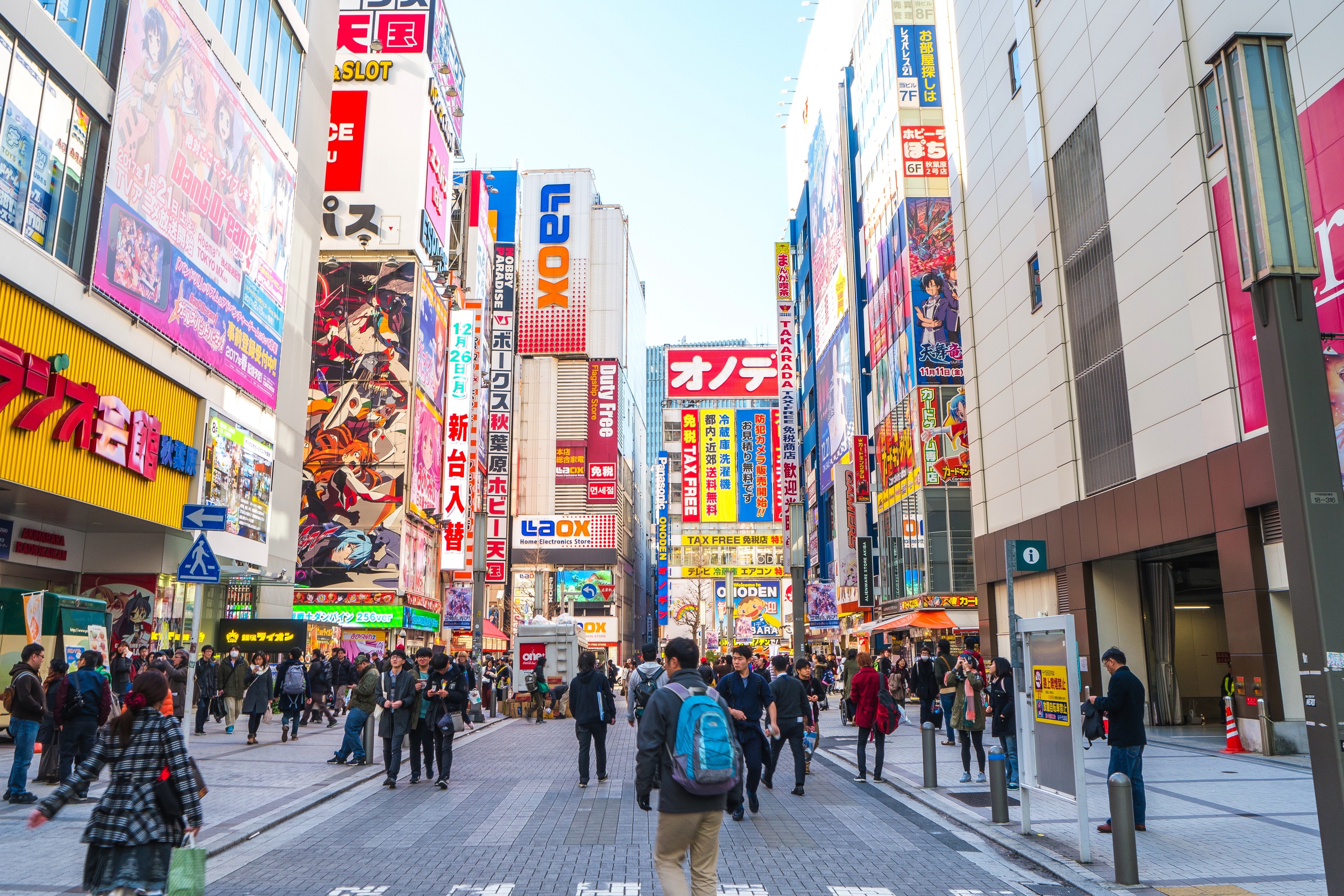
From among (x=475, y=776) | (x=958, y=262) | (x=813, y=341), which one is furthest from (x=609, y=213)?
(x=475, y=776)

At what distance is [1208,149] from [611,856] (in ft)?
54.8

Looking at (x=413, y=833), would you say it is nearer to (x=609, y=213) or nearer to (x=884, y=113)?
(x=884, y=113)

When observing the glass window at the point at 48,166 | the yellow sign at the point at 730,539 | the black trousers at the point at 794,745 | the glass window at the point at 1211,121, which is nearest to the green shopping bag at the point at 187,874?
the black trousers at the point at 794,745

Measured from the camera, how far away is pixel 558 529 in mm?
97125

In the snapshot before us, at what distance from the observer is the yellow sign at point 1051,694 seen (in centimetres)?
866

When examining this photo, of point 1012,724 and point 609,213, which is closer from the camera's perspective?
point 1012,724

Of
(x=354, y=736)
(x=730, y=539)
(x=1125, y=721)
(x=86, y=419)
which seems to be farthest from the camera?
(x=730, y=539)

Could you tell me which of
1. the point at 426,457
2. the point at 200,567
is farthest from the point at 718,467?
the point at 200,567

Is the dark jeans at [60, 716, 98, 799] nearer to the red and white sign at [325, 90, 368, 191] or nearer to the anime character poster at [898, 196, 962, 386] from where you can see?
the anime character poster at [898, 196, 962, 386]

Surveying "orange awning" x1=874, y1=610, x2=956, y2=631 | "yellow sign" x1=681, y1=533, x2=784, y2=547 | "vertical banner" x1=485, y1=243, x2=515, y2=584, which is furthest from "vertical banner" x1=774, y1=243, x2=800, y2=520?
"orange awning" x1=874, y1=610, x2=956, y2=631

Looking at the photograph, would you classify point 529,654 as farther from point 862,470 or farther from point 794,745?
point 862,470

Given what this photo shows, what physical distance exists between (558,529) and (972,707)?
3385 inches

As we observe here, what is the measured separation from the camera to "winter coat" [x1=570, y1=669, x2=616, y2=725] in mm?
13094

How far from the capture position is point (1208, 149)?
18281 millimetres
